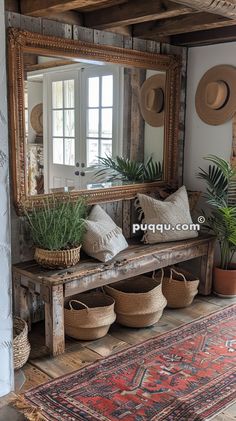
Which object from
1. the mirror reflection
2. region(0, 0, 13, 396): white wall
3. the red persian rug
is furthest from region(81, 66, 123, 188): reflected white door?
the red persian rug

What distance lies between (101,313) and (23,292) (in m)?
0.57

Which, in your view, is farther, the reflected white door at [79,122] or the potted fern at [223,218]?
the potted fern at [223,218]

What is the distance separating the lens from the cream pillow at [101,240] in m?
3.31

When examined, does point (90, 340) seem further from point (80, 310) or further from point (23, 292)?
point (23, 292)

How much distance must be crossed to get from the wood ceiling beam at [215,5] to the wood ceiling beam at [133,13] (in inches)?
16.6

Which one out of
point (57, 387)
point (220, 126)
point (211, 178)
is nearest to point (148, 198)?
point (211, 178)

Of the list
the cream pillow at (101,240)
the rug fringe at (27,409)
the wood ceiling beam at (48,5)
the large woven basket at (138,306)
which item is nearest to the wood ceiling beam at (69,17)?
the wood ceiling beam at (48,5)

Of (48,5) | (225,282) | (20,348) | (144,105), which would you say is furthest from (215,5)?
(225,282)

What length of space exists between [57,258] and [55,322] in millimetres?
413

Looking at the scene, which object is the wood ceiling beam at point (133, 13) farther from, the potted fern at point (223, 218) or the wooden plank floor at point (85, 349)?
the wooden plank floor at point (85, 349)

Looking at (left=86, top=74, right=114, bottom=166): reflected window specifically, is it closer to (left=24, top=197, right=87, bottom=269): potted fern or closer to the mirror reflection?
the mirror reflection

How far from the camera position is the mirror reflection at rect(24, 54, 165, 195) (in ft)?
10.9

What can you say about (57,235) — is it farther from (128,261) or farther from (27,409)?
(27,409)

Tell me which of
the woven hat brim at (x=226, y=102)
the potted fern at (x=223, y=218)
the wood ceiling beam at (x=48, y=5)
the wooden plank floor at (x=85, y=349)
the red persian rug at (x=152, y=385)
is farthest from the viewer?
the woven hat brim at (x=226, y=102)
